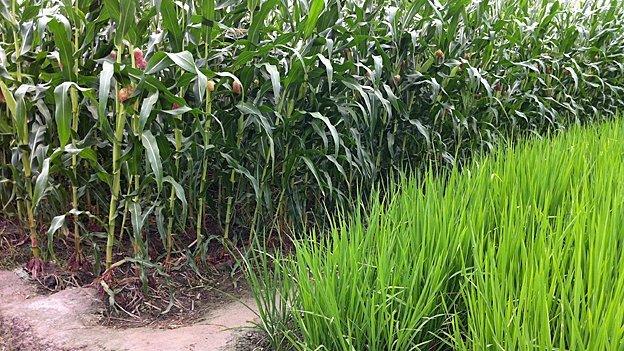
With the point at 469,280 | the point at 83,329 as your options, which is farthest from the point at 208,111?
the point at 469,280

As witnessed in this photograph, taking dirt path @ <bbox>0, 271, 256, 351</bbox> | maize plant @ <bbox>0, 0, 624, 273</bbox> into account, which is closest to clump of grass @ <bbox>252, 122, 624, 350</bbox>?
dirt path @ <bbox>0, 271, 256, 351</bbox>

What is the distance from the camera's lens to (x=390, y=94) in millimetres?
2305

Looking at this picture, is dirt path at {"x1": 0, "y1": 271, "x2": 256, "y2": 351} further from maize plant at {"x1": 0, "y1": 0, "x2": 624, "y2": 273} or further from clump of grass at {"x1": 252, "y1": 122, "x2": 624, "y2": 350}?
clump of grass at {"x1": 252, "y1": 122, "x2": 624, "y2": 350}

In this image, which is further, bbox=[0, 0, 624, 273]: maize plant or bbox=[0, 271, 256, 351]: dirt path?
bbox=[0, 0, 624, 273]: maize plant

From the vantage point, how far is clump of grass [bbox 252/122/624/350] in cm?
102

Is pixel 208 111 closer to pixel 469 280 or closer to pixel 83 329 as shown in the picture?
pixel 83 329

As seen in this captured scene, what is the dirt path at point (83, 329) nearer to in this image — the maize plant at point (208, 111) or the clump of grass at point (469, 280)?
the maize plant at point (208, 111)

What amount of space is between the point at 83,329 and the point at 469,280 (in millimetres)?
1202

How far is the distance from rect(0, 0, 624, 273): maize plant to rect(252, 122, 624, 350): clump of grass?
582 mm

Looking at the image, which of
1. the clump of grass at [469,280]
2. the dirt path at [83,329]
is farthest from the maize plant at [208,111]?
the clump of grass at [469,280]

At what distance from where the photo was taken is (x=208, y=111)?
1.92 metres

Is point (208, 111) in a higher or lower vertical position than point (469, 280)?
higher

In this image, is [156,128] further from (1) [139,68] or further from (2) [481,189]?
(2) [481,189]

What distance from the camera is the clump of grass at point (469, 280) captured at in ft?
3.34
